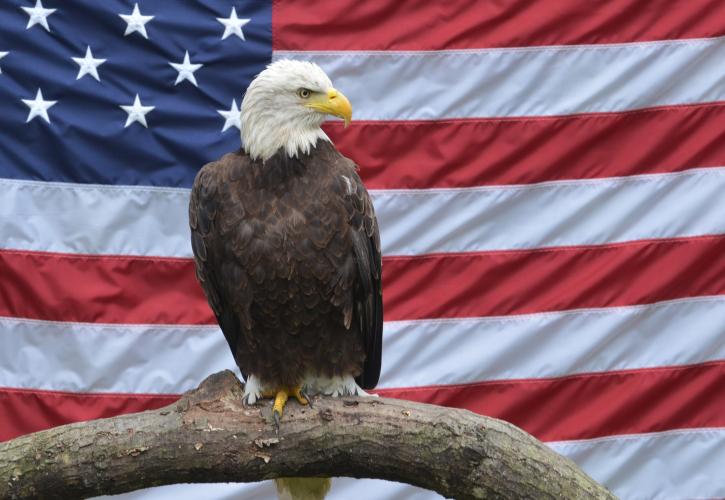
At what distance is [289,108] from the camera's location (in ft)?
9.12

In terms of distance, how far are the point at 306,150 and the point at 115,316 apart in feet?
5.28

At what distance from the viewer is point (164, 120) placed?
4.09 metres

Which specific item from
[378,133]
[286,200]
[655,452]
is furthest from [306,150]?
[655,452]

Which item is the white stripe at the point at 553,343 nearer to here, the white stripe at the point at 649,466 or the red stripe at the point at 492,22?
the white stripe at the point at 649,466

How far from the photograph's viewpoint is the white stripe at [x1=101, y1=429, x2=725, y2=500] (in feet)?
13.7

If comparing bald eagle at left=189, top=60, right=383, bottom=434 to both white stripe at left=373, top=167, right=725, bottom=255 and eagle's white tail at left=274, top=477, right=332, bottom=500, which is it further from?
white stripe at left=373, top=167, right=725, bottom=255

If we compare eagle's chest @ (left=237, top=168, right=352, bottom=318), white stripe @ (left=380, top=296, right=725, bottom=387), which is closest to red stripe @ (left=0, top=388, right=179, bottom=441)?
white stripe @ (left=380, top=296, right=725, bottom=387)

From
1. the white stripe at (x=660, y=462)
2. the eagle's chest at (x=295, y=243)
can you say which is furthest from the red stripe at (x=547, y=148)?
the eagle's chest at (x=295, y=243)

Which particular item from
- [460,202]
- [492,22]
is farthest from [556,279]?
[492,22]

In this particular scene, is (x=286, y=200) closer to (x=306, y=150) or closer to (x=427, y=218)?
(x=306, y=150)

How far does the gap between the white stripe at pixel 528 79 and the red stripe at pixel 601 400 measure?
1040 mm

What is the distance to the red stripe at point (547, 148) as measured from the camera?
4.14 meters

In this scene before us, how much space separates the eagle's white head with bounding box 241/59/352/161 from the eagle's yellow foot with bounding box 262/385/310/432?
595mm

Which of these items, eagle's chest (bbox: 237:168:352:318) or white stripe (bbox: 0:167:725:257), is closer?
eagle's chest (bbox: 237:168:352:318)
